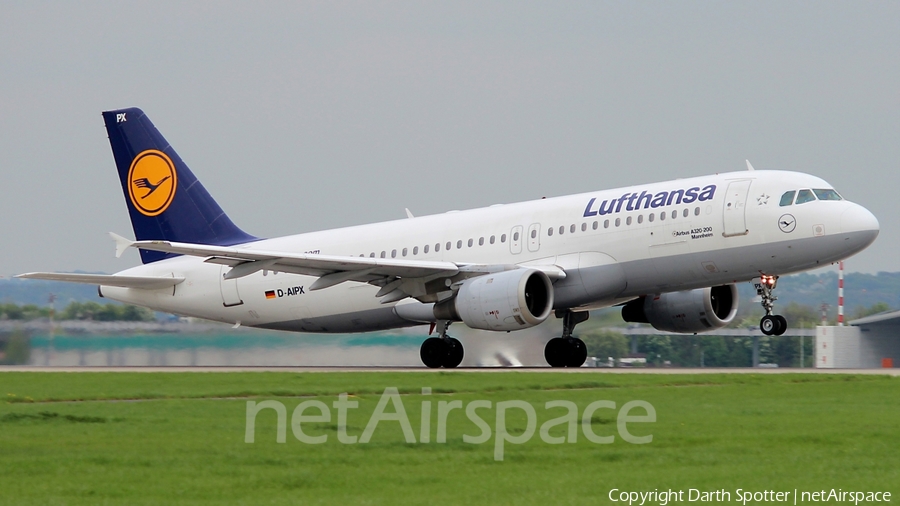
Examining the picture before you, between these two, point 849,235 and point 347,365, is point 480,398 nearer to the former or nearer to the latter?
point 849,235

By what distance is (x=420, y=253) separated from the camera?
30297 mm

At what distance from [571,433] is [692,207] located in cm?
1337

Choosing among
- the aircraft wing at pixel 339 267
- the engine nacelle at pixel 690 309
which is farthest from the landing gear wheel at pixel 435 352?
the engine nacelle at pixel 690 309

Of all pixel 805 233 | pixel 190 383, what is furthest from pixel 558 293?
pixel 190 383

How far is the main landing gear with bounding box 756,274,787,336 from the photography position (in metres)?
26.3

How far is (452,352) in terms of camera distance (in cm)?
2858

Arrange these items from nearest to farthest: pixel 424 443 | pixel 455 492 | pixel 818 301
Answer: pixel 455 492 → pixel 424 443 → pixel 818 301

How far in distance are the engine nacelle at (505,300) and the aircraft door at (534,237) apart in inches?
57.9

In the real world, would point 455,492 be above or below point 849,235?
below

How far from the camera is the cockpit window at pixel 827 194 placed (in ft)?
85.1

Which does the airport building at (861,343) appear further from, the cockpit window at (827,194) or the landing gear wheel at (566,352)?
the cockpit window at (827,194)

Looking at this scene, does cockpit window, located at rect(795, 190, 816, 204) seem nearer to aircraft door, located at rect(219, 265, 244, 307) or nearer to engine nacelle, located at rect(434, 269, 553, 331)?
engine nacelle, located at rect(434, 269, 553, 331)

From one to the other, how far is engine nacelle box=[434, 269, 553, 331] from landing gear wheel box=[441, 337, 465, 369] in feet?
4.44

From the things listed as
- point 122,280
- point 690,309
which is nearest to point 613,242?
point 690,309
